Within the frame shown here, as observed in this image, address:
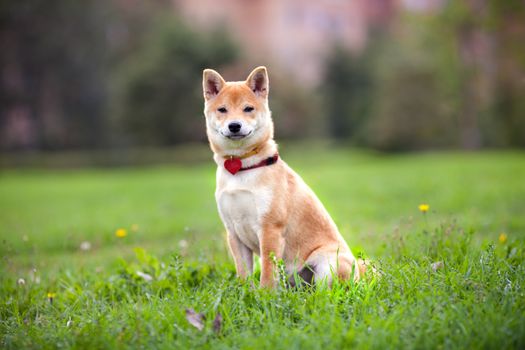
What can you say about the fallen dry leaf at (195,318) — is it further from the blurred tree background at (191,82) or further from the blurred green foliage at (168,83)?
the blurred green foliage at (168,83)

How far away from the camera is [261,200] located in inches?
145

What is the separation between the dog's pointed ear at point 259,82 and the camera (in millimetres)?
4023

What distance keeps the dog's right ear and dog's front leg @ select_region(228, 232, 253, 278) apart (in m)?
1.16

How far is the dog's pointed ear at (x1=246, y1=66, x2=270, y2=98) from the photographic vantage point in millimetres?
4023

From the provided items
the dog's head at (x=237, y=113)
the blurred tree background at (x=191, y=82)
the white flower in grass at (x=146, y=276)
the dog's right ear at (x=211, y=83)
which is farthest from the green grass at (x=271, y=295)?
the blurred tree background at (x=191, y=82)

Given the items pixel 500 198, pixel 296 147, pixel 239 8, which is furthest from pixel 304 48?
pixel 500 198

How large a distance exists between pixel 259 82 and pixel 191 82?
24.1 m

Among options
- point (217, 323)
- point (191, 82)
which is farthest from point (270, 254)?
point (191, 82)

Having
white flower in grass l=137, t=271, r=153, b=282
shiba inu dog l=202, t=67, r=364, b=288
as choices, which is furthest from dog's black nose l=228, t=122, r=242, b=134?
white flower in grass l=137, t=271, r=153, b=282

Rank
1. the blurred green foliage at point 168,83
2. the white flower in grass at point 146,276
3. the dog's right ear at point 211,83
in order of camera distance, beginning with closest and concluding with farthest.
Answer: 1. the dog's right ear at point 211,83
2. the white flower in grass at point 146,276
3. the blurred green foliage at point 168,83

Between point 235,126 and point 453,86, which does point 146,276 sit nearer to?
point 235,126

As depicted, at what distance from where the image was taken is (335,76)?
39.3 meters

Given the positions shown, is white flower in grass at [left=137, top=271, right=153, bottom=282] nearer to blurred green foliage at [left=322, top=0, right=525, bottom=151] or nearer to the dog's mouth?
the dog's mouth

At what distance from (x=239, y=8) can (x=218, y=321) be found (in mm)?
48955
